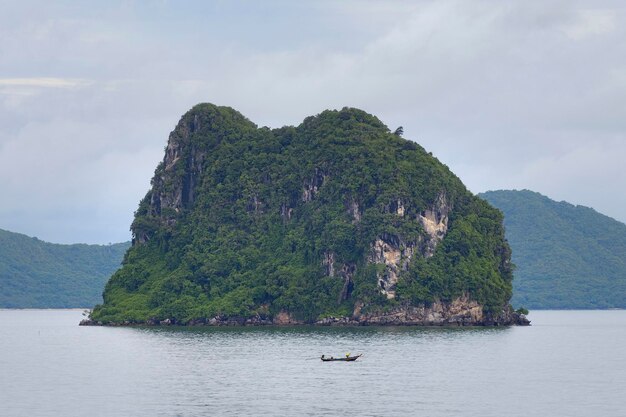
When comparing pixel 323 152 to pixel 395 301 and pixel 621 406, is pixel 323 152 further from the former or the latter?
pixel 621 406

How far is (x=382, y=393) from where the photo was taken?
80.8 m

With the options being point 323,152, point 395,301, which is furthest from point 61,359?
point 323,152

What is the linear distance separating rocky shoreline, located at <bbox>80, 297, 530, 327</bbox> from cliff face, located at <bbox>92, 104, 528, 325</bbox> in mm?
217

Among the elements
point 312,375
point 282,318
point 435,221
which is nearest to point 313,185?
point 435,221

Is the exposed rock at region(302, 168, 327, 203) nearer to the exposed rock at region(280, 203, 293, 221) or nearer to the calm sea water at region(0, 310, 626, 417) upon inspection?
the exposed rock at region(280, 203, 293, 221)

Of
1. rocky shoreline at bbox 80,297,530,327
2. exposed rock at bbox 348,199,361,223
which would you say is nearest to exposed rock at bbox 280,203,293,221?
exposed rock at bbox 348,199,361,223

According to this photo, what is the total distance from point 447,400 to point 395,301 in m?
95.1

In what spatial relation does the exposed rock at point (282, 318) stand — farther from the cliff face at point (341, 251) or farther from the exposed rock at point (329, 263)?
the exposed rock at point (329, 263)

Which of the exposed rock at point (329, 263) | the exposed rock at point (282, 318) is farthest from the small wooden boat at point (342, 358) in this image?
the exposed rock at point (282, 318)

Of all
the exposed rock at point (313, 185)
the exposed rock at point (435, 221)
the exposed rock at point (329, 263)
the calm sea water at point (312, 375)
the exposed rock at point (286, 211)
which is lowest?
the calm sea water at point (312, 375)

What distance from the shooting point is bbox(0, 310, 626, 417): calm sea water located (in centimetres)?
7388

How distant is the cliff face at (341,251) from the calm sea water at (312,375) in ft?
82.8

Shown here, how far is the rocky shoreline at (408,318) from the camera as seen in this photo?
171750 millimetres

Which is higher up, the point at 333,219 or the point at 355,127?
the point at 355,127
